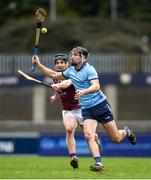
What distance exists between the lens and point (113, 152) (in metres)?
26.3

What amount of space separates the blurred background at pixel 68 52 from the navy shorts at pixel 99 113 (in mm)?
10199

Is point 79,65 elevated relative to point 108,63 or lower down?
elevated

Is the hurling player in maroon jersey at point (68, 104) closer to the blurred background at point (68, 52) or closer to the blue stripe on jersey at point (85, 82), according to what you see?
the blue stripe on jersey at point (85, 82)

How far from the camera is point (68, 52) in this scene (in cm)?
4378

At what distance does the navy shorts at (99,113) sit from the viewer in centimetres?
1570

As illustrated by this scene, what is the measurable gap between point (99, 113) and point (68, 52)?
92.5 ft

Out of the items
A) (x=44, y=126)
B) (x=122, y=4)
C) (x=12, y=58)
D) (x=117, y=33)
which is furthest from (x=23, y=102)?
(x=122, y=4)

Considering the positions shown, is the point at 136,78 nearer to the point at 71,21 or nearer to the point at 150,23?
the point at 71,21

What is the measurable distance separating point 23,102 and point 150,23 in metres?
23.4

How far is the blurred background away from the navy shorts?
1020 cm

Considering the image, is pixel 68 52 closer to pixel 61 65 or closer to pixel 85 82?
pixel 61 65

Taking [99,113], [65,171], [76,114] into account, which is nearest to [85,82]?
[99,113]

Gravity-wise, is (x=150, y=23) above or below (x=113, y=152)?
above

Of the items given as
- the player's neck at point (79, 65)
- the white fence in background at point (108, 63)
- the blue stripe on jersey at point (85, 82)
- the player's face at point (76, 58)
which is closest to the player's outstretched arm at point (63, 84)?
Result: the blue stripe on jersey at point (85, 82)
